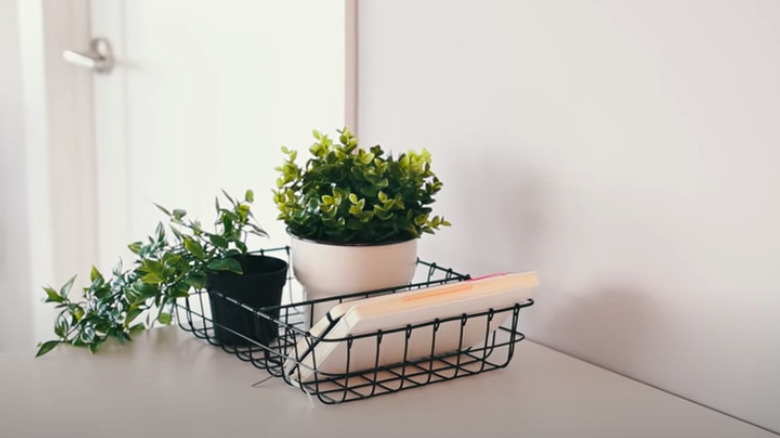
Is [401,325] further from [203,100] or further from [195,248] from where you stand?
[203,100]

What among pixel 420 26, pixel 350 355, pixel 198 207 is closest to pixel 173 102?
pixel 198 207

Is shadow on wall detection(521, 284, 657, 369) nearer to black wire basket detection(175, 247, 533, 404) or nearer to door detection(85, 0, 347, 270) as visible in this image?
black wire basket detection(175, 247, 533, 404)

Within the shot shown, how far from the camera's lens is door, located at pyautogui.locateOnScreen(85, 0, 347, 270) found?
1279 mm

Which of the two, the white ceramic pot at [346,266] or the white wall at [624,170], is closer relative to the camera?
the white wall at [624,170]

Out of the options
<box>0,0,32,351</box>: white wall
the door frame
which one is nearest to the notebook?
the door frame

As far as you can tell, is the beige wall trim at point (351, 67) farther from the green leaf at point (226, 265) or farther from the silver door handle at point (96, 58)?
the silver door handle at point (96, 58)

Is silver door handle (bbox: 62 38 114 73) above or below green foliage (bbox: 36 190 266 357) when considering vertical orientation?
above

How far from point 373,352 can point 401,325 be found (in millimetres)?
34

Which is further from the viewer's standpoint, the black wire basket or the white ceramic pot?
the white ceramic pot

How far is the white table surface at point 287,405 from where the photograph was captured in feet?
2.23

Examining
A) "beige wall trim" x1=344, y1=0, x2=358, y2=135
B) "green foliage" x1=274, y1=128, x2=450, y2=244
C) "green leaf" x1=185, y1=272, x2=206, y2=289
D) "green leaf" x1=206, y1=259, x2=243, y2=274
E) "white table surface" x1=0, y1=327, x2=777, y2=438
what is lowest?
"white table surface" x1=0, y1=327, x2=777, y2=438

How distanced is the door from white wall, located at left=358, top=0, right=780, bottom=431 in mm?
249

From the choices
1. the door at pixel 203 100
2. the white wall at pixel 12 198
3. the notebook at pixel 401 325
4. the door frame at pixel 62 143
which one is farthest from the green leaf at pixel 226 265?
the white wall at pixel 12 198

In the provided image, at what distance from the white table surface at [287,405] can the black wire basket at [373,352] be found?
1 cm
